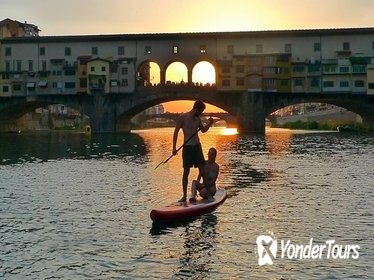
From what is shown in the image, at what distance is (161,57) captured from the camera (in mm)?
88438

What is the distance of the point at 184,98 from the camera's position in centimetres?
8831

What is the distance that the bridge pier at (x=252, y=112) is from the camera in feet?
277

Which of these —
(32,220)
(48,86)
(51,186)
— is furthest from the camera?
(48,86)

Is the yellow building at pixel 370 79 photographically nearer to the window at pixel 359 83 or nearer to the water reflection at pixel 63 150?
the window at pixel 359 83

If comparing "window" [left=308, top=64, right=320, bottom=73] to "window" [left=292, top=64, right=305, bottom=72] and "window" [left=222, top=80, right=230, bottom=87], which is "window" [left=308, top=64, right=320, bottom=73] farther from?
"window" [left=222, top=80, right=230, bottom=87]

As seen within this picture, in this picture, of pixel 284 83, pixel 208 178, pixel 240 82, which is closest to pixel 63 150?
pixel 208 178

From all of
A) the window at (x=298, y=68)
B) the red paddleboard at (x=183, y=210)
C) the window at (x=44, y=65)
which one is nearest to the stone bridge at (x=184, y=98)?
the window at (x=298, y=68)

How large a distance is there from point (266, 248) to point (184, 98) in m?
77.9

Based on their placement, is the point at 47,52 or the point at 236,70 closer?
the point at 236,70

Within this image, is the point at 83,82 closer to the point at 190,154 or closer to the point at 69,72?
the point at 69,72

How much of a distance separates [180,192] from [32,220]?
6.14 metres

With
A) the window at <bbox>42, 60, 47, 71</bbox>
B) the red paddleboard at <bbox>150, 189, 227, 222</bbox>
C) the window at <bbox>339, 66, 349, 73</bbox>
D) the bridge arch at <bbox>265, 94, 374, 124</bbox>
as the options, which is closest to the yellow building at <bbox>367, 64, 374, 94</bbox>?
the bridge arch at <bbox>265, 94, 374, 124</bbox>

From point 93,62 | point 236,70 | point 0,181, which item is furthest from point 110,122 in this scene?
point 0,181

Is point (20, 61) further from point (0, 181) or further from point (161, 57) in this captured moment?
point (0, 181)
